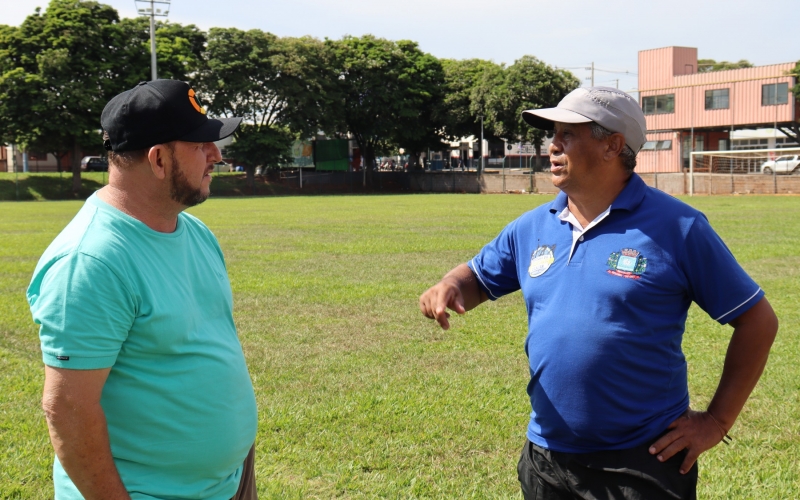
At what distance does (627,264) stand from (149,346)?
164cm

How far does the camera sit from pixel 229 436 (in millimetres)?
2580

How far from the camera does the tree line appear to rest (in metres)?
45.3

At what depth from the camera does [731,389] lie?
273 centimetres

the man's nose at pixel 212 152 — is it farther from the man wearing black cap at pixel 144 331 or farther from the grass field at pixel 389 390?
the grass field at pixel 389 390

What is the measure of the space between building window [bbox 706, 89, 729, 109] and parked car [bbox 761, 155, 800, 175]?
11052 mm

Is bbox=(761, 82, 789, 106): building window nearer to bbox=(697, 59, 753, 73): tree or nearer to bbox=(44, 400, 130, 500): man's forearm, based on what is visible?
bbox=(697, 59, 753, 73): tree

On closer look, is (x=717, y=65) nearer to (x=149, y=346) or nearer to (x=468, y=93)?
(x=468, y=93)

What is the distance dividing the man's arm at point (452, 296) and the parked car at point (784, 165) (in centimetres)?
4190

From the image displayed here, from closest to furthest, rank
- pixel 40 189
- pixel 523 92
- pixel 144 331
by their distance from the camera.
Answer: pixel 144 331, pixel 40 189, pixel 523 92

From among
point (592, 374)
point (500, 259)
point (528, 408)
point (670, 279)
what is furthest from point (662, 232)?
point (528, 408)

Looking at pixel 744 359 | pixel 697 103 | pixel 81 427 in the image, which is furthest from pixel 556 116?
pixel 697 103

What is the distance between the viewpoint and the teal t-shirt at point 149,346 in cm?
213

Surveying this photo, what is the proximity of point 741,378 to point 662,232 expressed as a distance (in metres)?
0.61

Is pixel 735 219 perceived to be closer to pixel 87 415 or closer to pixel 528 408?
pixel 528 408
